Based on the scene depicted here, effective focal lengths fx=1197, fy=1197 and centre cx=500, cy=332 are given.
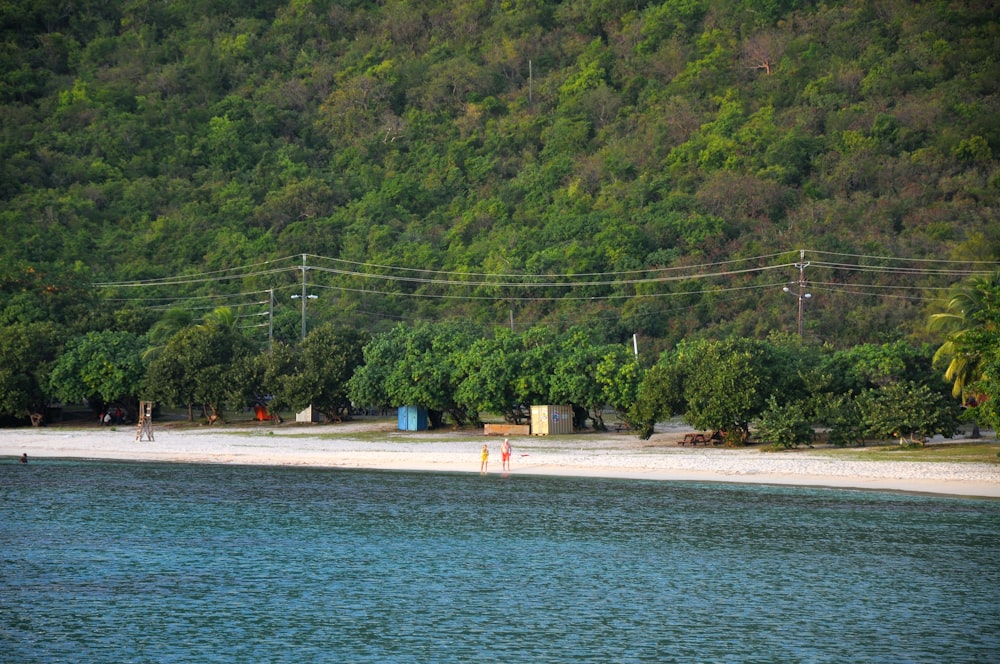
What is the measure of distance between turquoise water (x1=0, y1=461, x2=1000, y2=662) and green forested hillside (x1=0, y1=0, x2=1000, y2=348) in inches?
1705

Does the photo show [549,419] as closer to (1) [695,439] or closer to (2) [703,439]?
(1) [695,439]

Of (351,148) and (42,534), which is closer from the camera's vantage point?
(42,534)

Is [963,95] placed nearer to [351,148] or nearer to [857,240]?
[857,240]

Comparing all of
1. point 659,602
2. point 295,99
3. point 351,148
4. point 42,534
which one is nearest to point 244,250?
point 351,148

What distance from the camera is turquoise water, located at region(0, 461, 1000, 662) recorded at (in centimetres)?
2383

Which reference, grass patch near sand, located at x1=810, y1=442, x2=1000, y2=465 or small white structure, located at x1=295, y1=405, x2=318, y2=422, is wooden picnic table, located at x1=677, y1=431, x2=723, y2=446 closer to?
grass patch near sand, located at x1=810, y1=442, x2=1000, y2=465

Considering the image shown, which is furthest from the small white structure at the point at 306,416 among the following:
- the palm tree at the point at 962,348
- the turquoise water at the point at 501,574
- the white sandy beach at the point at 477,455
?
the palm tree at the point at 962,348

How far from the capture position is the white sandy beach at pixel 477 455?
43.8m

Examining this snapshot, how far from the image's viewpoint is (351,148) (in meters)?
154

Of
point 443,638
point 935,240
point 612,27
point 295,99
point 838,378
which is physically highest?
point 612,27

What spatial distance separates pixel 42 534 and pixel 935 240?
84.9 metres

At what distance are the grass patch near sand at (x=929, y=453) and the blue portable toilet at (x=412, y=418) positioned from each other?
81.0 feet

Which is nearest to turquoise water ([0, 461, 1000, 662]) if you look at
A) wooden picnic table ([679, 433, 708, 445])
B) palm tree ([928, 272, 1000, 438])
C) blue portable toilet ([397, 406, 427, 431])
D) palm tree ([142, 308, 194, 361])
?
palm tree ([928, 272, 1000, 438])

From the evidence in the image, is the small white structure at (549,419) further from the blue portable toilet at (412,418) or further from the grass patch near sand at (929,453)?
the grass patch near sand at (929,453)
